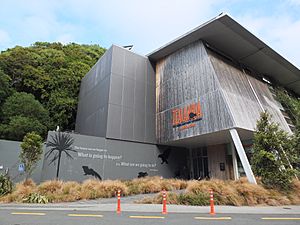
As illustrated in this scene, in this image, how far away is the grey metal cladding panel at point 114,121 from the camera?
19922mm

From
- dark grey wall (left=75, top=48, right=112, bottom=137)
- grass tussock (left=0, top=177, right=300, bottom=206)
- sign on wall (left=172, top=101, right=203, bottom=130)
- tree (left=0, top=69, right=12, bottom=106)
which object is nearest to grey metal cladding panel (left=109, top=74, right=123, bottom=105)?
dark grey wall (left=75, top=48, right=112, bottom=137)

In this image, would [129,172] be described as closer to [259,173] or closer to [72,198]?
[72,198]

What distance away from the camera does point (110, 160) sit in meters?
19.3

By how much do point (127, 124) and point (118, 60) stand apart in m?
6.38

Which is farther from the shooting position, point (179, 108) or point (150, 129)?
point (150, 129)

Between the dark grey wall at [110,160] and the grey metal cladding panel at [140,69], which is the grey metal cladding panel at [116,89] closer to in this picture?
the grey metal cladding panel at [140,69]

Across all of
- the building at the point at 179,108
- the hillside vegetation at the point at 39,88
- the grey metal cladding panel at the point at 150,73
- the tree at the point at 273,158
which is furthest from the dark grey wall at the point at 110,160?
the tree at the point at 273,158

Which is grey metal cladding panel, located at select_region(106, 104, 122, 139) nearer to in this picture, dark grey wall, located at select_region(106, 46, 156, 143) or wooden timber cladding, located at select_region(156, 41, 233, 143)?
dark grey wall, located at select_region(106, 46, 156, 143)

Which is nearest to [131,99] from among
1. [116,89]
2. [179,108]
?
[116,89]

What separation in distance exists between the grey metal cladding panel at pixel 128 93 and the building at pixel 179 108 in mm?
100

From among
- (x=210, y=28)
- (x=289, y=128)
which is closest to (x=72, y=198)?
(x=210, y=28)

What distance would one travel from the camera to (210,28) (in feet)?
63.9

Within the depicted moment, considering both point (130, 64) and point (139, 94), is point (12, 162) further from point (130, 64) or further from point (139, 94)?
point (130, 64)

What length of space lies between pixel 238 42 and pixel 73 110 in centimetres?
2160
